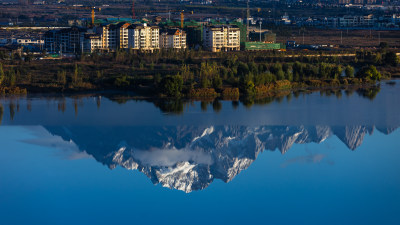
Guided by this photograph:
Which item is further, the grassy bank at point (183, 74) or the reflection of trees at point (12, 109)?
the grassy bank at point (183, 74)

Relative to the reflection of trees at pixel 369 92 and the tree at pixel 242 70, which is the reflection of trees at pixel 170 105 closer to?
the tree at pixel 242 70

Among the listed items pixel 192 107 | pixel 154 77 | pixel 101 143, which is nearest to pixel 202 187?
pixel 101 143

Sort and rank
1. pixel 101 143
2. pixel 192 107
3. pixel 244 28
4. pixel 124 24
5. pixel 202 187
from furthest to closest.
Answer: pixel 244 28, pixel 124 24, pixel 192 107, pixel 101 143, pixel 202 187

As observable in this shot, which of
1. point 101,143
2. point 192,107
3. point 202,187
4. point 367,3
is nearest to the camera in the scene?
point 202,187

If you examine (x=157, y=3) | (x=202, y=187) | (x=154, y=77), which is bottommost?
(x=202, y=187)

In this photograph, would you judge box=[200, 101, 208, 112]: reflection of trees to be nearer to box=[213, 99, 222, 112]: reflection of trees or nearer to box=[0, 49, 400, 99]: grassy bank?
box=[213, 99, 222, 112]: reflection of trees

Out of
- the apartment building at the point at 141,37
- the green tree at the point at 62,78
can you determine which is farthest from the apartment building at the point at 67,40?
the green tree at the point at 62,78

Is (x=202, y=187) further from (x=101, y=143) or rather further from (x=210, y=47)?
(x=210, y=47)

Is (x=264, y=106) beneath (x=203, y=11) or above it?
beneath
